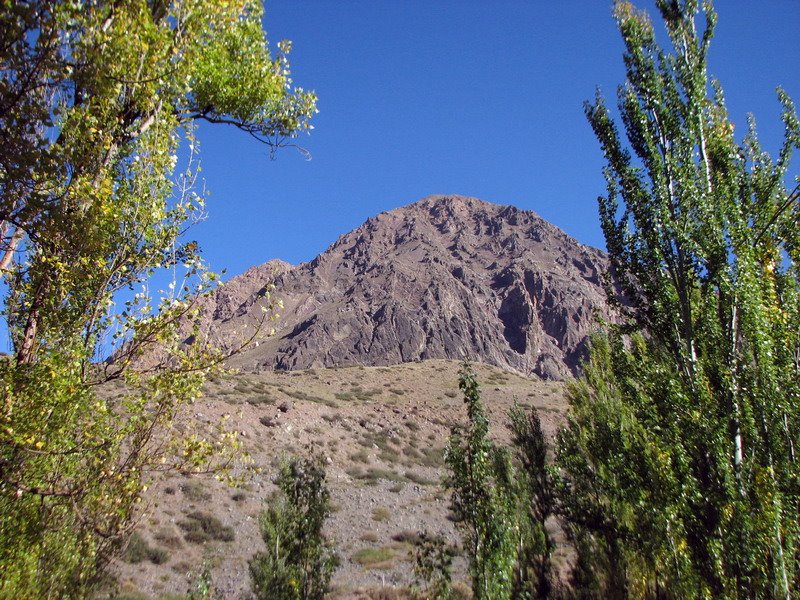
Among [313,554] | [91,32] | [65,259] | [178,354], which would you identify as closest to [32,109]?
[91,32]

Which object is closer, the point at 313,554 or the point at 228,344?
the point at 228,344

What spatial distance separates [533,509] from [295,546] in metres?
8.13

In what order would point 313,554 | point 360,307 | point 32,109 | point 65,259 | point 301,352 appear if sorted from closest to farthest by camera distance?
point 32,109, point 65,259, point 313,554, point 301,352, point 360,307

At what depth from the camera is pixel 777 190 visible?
9008 millimetres

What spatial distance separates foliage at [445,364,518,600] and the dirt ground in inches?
177

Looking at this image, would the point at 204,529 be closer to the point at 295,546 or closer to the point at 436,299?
the point at 295,546

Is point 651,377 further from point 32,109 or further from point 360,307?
point 360,307

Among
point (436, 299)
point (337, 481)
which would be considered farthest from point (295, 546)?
point (436, 299)

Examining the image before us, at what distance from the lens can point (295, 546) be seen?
47.9ft

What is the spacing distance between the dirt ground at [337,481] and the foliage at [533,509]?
20.5 feet

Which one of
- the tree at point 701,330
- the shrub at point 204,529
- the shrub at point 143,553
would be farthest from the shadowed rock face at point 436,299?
the tree at point 701,330

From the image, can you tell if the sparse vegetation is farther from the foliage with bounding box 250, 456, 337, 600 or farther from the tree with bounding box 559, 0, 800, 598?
the tree with bounding box 559, 0, 800, 598

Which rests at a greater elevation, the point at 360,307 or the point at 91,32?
the point at 360,307

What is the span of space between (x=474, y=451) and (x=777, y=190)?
790cm
